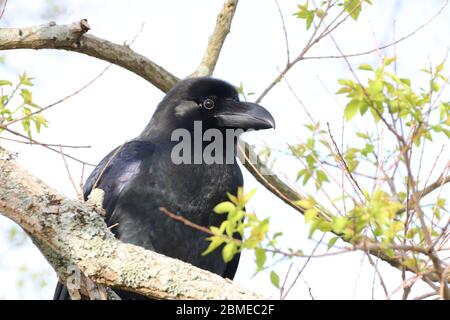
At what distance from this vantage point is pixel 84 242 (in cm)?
429

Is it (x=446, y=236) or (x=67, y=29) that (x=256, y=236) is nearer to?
(x=446, y=236)

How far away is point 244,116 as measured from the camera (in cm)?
711

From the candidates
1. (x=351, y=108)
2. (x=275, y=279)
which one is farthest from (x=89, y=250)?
(x=351, y=108)

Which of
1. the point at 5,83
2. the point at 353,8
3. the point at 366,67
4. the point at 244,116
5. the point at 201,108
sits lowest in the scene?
the point at 366,67

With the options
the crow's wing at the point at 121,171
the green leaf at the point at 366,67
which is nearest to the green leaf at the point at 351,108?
the green leaf at the point at 366,67

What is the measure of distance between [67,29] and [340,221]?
3.89m

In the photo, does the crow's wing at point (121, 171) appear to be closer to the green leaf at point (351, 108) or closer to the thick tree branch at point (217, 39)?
the thick tree branch at point (217, 39)

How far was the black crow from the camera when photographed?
6.65 m

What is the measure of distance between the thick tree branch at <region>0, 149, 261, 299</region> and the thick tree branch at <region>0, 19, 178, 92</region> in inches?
85.7

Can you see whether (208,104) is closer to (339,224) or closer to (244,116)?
(244,116)

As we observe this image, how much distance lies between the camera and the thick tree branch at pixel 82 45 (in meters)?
6.38

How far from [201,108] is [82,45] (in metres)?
1.30
